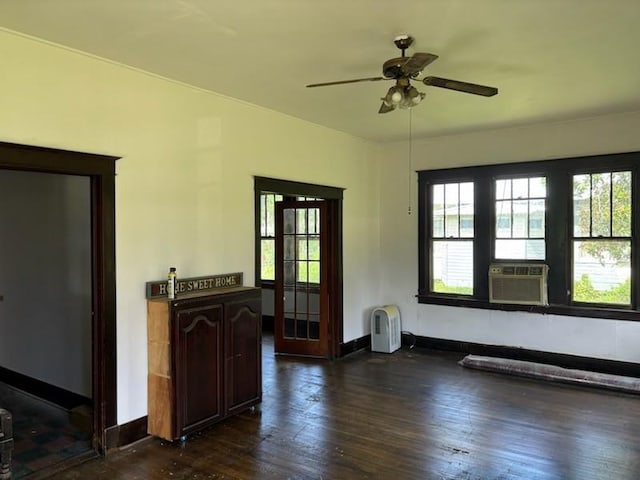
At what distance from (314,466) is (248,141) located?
9.73 ft

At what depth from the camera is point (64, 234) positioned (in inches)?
167

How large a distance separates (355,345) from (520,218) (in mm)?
2641

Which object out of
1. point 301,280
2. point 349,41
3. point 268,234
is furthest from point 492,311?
point 349,41

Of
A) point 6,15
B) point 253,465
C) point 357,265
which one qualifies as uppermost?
point 6,15

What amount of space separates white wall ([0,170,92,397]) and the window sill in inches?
166

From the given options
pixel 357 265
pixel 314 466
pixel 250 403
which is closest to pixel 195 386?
pixel 250 403

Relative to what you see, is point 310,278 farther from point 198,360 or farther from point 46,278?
point 46,278

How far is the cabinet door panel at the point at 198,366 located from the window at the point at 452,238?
352cm

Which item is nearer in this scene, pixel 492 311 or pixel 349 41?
pixel 349 41

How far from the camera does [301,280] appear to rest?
6172 mm

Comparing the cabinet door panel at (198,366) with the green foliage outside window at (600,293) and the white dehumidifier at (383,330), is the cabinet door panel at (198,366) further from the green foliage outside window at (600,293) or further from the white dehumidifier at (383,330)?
the green foliage outside window at (600,293)

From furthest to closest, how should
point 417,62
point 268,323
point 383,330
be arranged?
point 268,323 → point 383,330 → point 417,62

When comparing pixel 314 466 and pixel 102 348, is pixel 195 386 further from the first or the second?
pixel 314 466

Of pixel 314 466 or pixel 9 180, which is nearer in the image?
pixel 314 466
